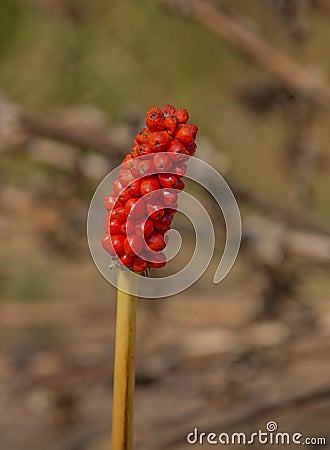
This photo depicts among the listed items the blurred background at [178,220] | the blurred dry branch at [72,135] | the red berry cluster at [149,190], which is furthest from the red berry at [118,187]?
the blurred dry branch at [72,135]

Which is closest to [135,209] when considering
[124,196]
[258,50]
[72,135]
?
[124,196]

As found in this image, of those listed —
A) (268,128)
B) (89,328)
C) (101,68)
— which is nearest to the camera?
(89,328)

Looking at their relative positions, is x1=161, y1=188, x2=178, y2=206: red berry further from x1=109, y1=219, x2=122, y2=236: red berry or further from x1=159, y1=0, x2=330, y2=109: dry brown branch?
x1=159, y1=0, x2=330, y2=109: dry brown branch

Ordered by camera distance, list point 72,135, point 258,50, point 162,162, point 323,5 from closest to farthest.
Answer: point 162,162 → point 72,135 → point 258,50 → point 323,5

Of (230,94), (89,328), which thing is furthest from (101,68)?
(89,328)

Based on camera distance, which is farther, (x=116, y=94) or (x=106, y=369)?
(x=116, y=94)

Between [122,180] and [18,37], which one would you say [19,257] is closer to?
[18,37]

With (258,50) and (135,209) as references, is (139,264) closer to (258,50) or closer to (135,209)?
(135,209)
